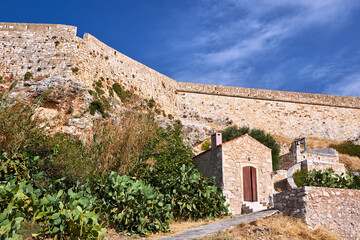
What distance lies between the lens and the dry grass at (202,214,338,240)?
713cm

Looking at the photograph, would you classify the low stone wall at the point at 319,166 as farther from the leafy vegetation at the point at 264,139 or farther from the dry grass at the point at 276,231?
the dry grass at the point at 276,231

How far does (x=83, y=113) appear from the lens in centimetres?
1819

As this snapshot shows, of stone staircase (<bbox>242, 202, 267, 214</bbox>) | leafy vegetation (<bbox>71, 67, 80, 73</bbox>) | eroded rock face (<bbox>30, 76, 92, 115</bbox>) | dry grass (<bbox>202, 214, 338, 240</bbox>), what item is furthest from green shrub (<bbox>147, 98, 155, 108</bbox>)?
dry grass (<bbox>202, 214, 338, 240</bbox>)

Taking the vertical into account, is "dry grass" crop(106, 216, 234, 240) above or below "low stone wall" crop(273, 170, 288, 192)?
below

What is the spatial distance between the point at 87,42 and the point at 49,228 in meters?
18.1

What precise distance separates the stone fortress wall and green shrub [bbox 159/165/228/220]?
10.6 m

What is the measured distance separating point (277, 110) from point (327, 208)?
23.7m

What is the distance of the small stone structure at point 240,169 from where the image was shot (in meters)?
13.7

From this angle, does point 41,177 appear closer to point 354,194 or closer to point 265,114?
point 354,194

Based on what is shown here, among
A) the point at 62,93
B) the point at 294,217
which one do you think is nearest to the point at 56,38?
the point at 62,93

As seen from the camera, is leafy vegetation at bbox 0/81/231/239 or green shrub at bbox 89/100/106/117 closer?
leafy vegetation at bbox 0/81/231/239

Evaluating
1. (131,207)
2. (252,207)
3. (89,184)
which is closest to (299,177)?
(252,207)

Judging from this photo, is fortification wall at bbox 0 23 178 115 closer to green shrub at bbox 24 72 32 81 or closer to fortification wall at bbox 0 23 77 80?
fortification wall at bbox 0 23 77 80

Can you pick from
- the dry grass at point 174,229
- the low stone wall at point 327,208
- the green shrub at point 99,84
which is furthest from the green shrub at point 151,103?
the low stone wall at point 327,208
